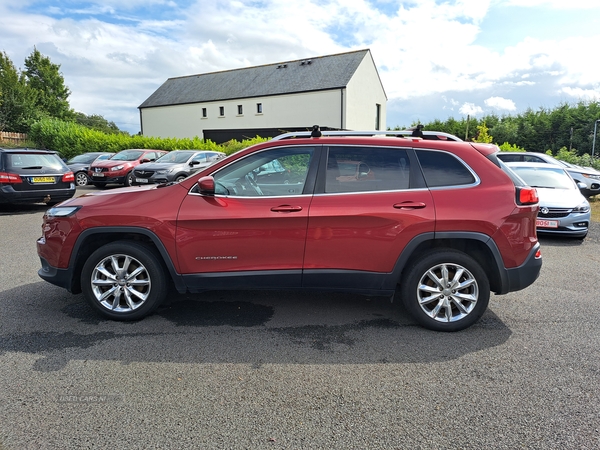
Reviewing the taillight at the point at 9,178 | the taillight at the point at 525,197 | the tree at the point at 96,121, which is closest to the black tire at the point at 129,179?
the taillight at the point at 9,178

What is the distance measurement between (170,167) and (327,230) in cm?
1338

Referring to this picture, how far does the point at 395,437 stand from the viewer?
2.57m

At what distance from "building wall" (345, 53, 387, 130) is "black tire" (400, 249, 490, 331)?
3421cm

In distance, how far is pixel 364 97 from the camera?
1591 inches

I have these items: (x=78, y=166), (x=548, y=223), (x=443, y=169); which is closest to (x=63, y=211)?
(x=443, y=169)

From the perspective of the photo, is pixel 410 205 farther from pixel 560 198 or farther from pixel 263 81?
pixel 263 81

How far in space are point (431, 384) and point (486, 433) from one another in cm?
58

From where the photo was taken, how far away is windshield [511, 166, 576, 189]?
9.26m

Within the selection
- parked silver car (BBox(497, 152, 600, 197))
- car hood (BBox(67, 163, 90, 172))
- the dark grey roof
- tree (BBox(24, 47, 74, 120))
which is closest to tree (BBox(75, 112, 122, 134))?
tree (BBox(24, 47, 74, 120))

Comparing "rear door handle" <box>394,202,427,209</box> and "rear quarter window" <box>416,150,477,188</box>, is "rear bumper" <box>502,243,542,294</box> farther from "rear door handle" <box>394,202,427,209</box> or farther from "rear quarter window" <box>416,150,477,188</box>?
"rear door handle" <box>394,202,427,209</box>

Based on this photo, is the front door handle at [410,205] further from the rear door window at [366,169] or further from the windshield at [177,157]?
the windshield at [177,157]

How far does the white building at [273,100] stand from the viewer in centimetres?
3762

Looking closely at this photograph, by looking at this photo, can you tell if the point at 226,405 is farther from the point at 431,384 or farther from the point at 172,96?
the point at 172,96

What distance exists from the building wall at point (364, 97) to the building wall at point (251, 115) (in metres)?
1.64
